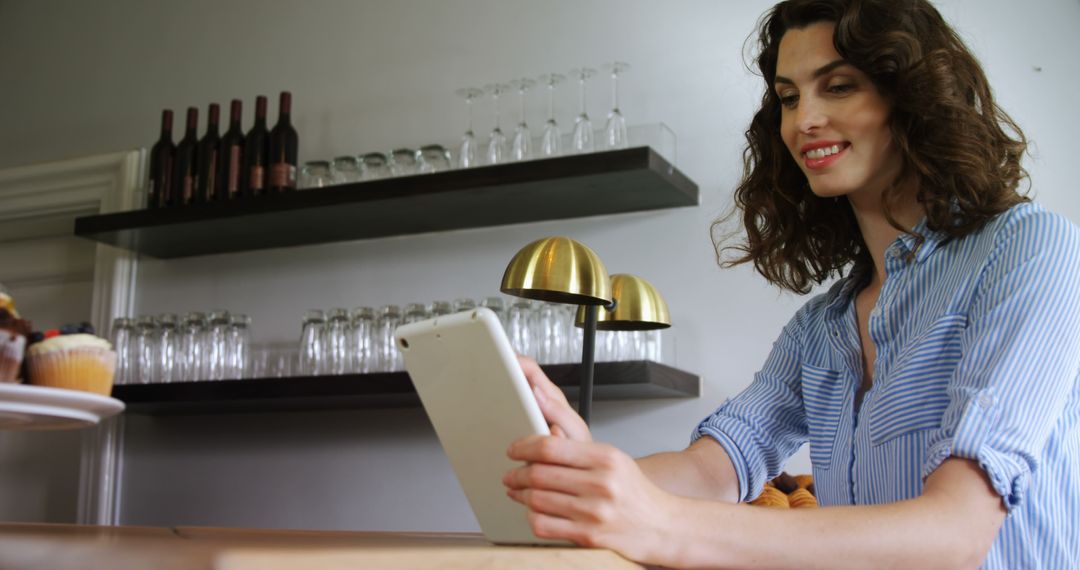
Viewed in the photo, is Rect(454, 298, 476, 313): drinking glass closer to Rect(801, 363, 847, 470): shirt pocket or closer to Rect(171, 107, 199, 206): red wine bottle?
Rect(171, 107, 199, 206): red wine bottle

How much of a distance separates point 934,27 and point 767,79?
0.92ft

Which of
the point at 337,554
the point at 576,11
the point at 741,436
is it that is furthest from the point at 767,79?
the point at 576,11

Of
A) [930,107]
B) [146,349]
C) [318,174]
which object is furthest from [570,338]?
[930,107]

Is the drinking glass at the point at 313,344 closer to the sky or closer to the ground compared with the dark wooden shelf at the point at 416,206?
closer to the ground

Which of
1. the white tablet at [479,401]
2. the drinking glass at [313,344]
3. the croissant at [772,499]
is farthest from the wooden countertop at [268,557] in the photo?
the drinking glass at [313,344]

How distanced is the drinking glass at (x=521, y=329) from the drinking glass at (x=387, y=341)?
12.5 inches

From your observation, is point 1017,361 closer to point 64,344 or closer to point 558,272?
point 558,272

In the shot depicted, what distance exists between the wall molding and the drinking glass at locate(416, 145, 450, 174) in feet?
3.47

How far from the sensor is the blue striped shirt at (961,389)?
0.90 meters

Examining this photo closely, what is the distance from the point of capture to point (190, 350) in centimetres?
280

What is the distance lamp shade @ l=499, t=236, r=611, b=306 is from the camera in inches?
46.1

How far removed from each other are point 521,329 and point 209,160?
115 centimetres

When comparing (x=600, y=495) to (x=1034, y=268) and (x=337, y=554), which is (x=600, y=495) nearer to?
(x=337, y=554)

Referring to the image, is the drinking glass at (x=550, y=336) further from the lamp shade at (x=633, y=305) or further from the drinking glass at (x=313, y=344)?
the lamp shade at (x=633, y=305)
